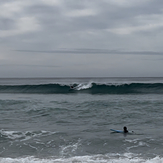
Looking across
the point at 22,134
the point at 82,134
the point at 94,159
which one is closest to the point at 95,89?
the point at 82,134

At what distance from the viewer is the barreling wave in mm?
35000

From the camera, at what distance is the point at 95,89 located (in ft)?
123

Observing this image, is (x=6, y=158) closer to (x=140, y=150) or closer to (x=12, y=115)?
(x=140, y=150)

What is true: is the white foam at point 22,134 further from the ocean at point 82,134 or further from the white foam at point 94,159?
the white foam at point 94,159

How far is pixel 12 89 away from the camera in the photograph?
1625 inches

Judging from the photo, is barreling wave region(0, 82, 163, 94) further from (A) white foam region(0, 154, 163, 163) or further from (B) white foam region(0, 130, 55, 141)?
(A) white foam region(0, 154, 163, 163)

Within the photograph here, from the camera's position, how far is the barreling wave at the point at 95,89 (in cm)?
3500

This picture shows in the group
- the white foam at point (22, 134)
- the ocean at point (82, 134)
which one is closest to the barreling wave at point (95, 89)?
the ocean at point (82, 134)

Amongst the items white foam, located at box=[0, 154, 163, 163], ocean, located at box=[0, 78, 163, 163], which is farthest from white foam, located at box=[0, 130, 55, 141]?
white foam, located at box=[0, 154, 163, 163]

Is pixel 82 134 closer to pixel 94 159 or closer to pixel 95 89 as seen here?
pixel 94 159

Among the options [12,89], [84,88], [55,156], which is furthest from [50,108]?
[12,89]

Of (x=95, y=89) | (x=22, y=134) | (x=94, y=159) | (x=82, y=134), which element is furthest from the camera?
(x=95, y=89)

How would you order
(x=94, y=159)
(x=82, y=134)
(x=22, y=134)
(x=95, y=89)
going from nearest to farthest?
(x=94, y=159) < (x=82, y=134) < (x=22, y=134) < (x=95, y=89)

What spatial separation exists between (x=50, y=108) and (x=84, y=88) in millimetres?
18102
